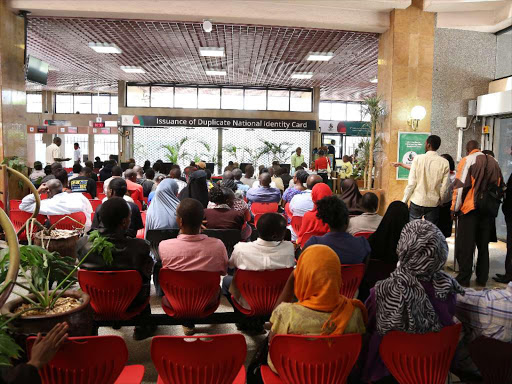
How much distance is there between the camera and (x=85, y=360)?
1.91 meters

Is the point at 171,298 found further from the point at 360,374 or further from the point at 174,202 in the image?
the point at 174,202

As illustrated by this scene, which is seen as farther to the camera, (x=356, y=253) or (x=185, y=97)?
(x=185, y=97)

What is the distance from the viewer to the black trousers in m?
5.40

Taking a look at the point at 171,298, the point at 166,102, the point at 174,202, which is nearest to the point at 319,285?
the point at 171,298

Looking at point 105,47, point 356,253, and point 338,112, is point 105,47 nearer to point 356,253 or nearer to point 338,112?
point 356,253

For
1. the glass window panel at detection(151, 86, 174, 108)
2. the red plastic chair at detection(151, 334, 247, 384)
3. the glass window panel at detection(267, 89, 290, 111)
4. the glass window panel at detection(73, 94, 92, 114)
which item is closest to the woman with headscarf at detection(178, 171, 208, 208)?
the red plastic chair at detection(151, 334, 247, 384)

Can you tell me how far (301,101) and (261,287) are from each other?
1511 centimetres

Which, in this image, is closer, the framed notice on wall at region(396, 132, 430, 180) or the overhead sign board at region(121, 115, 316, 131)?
the framed notice on wall at region(396, 132, 430, 180)

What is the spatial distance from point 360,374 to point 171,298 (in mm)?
1411

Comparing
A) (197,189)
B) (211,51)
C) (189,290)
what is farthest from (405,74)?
(189,290)

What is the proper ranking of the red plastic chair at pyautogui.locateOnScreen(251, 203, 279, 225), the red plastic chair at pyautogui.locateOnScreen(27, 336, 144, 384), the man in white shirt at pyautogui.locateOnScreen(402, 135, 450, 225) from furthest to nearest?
the red plastic chair at pyautogui.locateOnScreen(251, 203, 279, 225), the man in white shirt at pyautogui.locateOnScreen(402, 135, 450, 225), the red plastic chair at pyautogui.locateOnScreen(27, 336, 144, 384)

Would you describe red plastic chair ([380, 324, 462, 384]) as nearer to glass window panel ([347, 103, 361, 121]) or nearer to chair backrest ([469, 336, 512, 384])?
chair backrest ([469, 336, 512, 384])

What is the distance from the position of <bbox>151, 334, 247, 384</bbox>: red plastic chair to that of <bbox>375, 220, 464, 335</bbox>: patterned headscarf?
780mm

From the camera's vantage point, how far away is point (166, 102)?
56.2 ft
